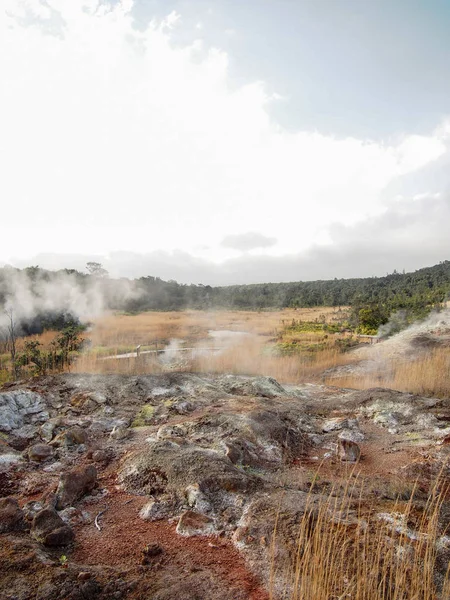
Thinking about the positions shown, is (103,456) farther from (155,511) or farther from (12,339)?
(12,339)

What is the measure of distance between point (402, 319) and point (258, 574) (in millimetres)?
22357

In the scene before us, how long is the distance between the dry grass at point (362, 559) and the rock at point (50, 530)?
1.58m

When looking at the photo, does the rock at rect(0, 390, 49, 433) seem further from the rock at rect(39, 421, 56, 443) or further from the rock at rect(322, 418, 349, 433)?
the rock at rect(322, 418, 349, 433)

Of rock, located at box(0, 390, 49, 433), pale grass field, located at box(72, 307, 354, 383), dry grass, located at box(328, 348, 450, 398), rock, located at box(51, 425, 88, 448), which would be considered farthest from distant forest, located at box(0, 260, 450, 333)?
rock, located at box(51, 425, 88, 448)

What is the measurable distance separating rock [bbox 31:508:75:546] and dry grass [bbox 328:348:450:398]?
8.59m

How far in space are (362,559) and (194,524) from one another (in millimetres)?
1562

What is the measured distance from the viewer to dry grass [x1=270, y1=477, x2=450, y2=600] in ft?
6.11

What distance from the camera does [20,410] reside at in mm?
5879

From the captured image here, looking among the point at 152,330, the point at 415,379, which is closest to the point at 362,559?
the point at 415,379

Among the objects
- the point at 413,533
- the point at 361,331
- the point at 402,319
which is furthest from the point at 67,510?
the point at 402,319

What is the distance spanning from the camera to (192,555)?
2799mm

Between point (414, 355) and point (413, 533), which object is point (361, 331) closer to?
point (414, 355)

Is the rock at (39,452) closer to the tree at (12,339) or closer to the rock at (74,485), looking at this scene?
the rock at (74,485)

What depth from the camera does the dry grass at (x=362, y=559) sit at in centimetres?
186
